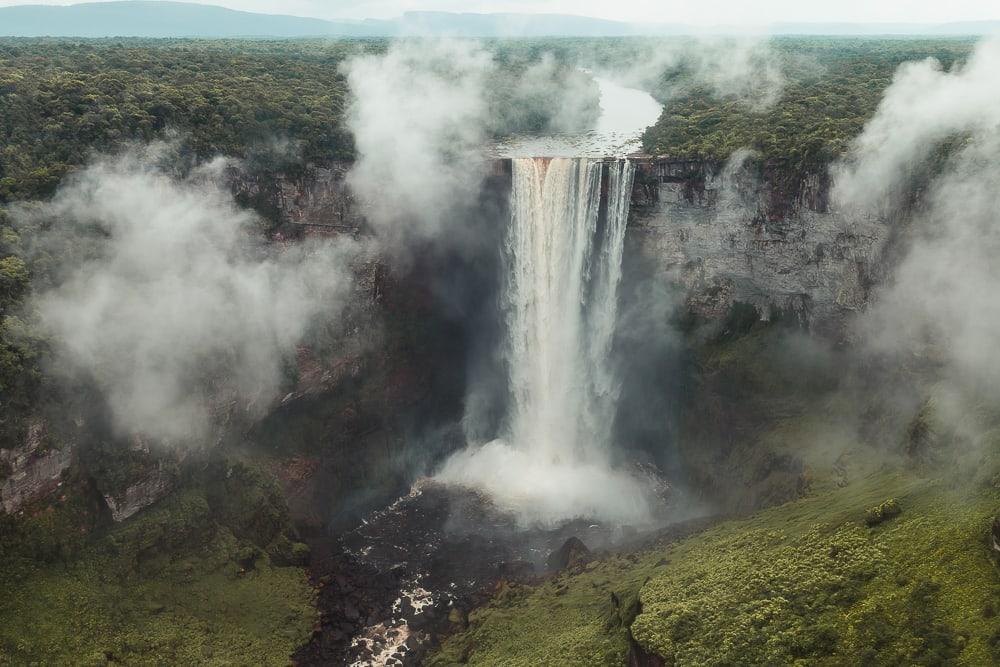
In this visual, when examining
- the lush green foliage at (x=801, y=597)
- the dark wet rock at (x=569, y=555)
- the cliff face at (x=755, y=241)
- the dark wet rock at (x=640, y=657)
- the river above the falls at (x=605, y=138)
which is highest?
the river above the falls at (x=605, y=138)

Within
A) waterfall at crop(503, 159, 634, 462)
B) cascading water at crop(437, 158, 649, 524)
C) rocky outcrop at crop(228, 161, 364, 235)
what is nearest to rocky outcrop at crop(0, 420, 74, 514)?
rocky outcrop at crop(228, 161, 364, 235)

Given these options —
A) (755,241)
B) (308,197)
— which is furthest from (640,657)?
(308,197)

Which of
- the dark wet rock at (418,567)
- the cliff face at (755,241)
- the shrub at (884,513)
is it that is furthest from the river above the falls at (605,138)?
the shrub at (884,513)

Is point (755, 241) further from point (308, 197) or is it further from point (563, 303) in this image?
point (308, 197)

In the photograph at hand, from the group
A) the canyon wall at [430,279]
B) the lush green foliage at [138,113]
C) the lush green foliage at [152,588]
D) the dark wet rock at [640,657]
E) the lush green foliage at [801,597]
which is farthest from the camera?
the canyon wall at [430,279]

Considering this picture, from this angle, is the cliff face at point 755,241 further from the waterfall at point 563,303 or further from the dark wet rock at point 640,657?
the dark wet rock at point 640,657

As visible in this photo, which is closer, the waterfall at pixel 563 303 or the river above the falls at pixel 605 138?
the waterfall at pixel 563 303

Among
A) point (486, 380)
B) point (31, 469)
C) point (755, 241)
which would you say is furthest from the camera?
point (486, 380)
